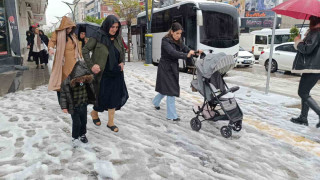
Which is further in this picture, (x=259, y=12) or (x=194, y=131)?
(x=259, y=12)

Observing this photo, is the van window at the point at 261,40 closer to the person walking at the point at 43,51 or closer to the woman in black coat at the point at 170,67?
the person walking at the point at 43,51

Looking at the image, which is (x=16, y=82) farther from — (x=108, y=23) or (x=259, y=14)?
(x=259, y=14)

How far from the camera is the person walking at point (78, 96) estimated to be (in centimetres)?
325

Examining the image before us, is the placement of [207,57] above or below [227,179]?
above

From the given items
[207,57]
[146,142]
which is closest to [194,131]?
[146,142]

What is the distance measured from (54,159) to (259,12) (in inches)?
1881

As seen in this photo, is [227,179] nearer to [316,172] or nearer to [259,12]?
[316,172]

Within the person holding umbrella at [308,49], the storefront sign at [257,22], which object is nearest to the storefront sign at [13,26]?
the person holding umbrella at [308,49]

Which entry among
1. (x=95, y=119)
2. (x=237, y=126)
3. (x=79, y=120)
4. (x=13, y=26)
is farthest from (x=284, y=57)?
(x=13, y=26)

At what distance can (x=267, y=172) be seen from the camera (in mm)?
3016

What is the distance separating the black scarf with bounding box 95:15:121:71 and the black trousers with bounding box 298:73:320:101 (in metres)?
3.15

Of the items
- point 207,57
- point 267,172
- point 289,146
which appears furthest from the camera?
point 207,57

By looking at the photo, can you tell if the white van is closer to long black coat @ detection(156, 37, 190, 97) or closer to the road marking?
the road marking

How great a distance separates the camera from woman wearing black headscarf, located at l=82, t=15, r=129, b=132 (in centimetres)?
369
